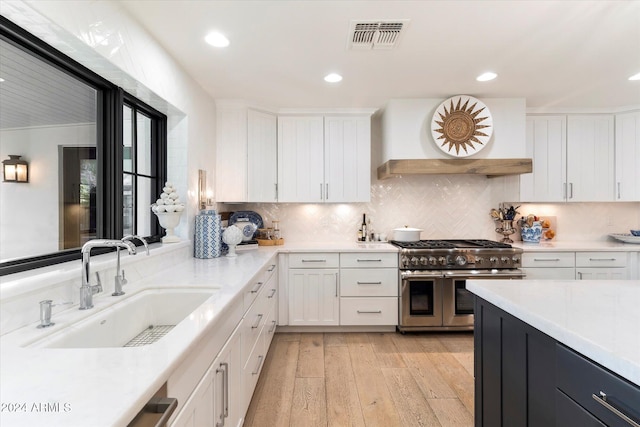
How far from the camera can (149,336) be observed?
1607mm

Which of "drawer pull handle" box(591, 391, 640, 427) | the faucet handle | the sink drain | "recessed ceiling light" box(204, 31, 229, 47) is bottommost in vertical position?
the sink drain

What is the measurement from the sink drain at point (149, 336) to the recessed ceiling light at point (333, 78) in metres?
2.26

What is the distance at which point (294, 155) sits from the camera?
3.71 m

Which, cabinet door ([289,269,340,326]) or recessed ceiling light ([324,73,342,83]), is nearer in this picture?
recessed ceiling light ([324,73,342,83])

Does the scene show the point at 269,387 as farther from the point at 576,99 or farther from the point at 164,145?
the point at 576,99

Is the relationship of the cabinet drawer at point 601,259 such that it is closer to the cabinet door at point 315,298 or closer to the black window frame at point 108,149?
the cabinet door at point 315,298

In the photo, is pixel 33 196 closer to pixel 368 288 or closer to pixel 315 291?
pixel 315 291

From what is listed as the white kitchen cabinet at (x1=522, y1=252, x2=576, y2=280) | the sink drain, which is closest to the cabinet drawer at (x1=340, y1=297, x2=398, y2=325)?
the white kitchen cabinet at (x1=522, y1=252, x2=576, y2=280)

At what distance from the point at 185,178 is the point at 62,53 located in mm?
1199

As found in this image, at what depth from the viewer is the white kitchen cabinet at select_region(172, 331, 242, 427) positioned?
1.10 meters

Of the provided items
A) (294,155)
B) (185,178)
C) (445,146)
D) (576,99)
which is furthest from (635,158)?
(185,178)

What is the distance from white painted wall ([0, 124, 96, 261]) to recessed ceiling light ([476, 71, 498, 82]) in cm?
305

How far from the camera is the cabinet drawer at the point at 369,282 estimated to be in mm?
3404

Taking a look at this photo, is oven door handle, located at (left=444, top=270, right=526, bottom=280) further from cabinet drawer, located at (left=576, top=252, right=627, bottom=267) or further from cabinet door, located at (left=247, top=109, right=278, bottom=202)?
cabinet door, located at (left=247, top=109, right=278, bottom=202)
